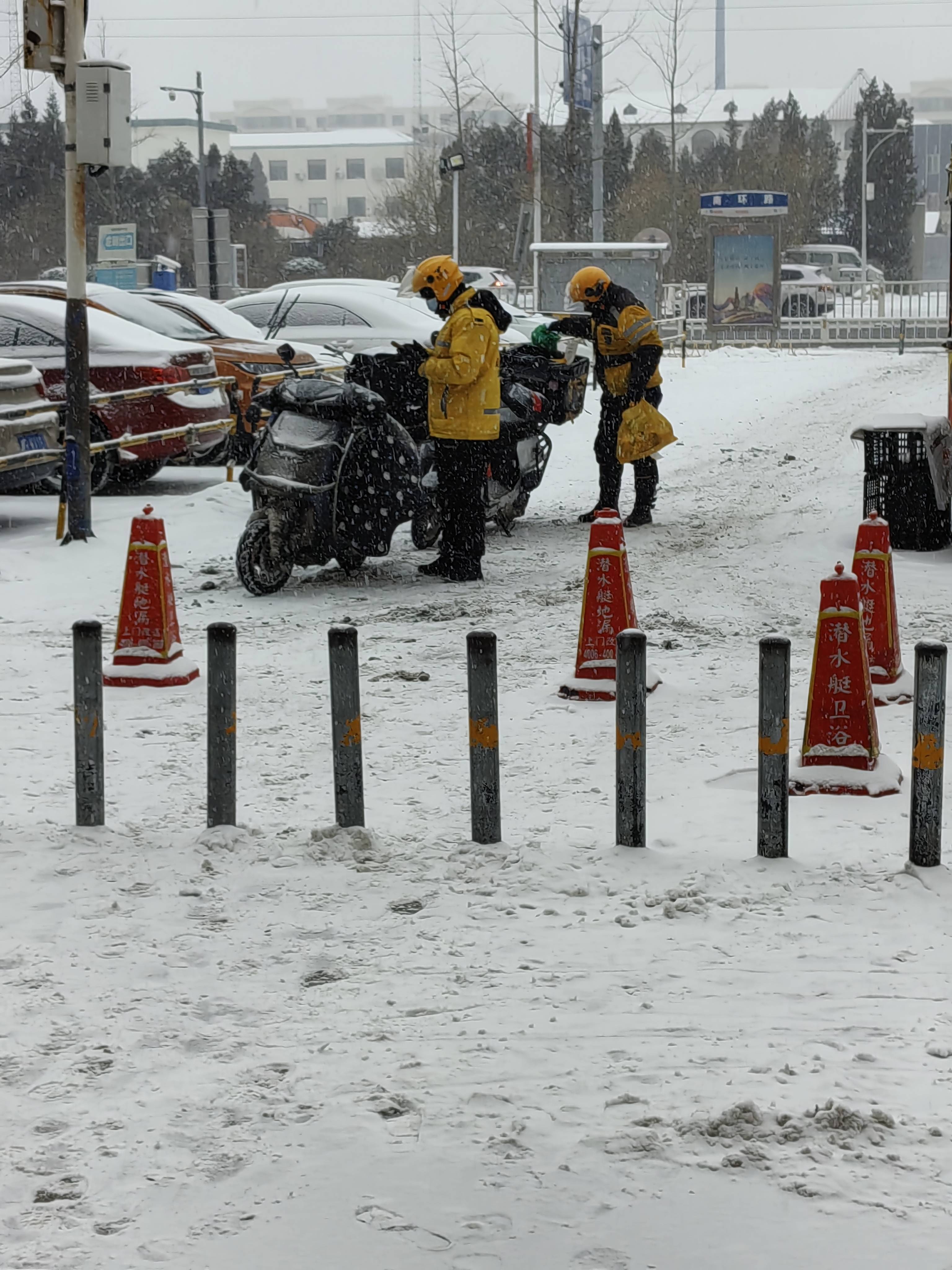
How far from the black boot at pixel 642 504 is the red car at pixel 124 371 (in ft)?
11.8

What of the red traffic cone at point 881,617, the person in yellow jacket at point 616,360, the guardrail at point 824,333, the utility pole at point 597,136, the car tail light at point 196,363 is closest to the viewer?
the red traffic cone at point 881,617

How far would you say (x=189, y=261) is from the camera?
5669 cm

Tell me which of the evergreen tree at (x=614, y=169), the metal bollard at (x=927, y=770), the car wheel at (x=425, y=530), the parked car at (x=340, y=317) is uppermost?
the evergreen tree at (x=614, y=169)

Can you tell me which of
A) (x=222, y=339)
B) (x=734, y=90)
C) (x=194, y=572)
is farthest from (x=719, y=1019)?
(x=734, y=90)

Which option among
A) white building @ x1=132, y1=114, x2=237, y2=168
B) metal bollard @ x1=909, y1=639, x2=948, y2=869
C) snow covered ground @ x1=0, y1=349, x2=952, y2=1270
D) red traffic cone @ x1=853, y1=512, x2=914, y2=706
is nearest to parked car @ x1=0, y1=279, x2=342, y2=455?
snow covered ground @ x1=0, y1=349, x2=952, y2=1270

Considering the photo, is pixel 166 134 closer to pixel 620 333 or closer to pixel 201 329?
pixel 201 329

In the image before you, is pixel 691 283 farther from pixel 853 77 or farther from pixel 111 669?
pixel 853 77

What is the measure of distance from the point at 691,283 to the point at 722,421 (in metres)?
29.3

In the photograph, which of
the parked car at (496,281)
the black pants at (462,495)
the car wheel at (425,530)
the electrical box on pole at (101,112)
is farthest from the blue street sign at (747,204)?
the black pants at (462,495)

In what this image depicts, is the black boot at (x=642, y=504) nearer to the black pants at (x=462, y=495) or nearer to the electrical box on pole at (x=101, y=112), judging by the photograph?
the black pants at (x=462, y=495)

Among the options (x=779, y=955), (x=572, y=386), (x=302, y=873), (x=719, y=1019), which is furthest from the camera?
(x=572, y=386)

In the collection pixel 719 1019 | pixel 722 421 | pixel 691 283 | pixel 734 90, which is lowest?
pixel 719 1019

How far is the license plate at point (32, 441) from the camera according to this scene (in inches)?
450

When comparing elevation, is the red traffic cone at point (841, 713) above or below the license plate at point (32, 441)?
below
